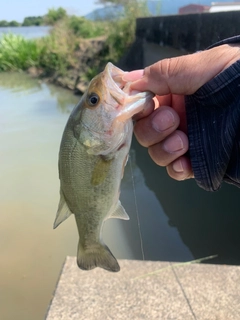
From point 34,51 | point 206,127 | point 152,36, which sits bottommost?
point 34,51

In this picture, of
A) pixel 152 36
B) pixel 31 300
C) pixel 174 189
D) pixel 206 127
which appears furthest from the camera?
pixel 152 36

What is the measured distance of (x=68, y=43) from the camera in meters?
22.4

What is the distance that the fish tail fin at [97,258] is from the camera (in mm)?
1754

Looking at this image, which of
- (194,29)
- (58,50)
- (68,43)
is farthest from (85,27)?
(194,29)

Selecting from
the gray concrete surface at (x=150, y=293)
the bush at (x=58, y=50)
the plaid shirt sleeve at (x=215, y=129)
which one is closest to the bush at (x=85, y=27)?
the bush at (x=58, y=50)

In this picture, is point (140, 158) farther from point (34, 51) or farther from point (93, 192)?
point (34, 51)

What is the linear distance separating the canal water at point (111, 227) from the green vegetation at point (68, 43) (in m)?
9.61

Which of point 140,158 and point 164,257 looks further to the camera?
point 140,158

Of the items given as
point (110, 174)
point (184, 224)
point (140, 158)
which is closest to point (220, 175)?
point (110, 174)

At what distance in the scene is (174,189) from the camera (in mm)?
7406

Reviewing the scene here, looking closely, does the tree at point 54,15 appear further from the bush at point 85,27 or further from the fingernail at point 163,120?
the fingernail at point 163,120

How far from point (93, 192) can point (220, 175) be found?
0.60 metres

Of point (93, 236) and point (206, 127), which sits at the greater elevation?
point (206, 127)

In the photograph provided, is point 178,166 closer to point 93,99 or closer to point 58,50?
point 93,99
